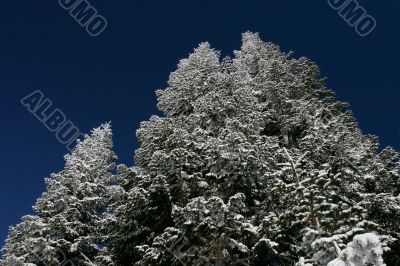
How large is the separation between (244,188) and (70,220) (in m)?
9.12

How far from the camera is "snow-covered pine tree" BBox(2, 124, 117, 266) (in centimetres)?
1692

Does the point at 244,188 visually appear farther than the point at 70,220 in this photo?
No

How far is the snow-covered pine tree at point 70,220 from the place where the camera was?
1692 cm

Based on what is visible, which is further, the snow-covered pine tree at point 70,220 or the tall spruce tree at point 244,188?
the snow-covered pine tree at point 70,220

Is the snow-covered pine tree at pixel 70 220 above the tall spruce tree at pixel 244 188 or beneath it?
beneath

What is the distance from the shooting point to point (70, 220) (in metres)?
18.8

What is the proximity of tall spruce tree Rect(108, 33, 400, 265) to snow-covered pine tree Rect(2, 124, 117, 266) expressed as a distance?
9.87ft

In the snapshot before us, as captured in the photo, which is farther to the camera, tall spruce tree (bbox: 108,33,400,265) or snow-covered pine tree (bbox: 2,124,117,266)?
snow-covered pine tree (bbox: 2,124,117,266)

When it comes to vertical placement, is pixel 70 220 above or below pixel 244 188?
below

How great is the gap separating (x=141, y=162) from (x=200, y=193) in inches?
208

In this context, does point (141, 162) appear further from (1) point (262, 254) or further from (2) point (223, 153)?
(1) point (262, 254)

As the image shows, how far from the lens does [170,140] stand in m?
16.3

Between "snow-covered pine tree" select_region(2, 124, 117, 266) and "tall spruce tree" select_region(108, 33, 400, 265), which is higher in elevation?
"tall spruce tree" select_region(108, 33, 400, 265)

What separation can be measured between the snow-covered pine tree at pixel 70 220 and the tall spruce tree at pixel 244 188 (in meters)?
3.01
